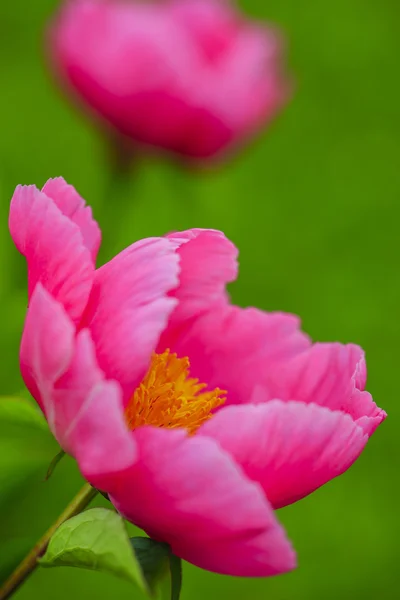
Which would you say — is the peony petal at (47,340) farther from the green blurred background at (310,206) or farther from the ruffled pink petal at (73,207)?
the green blurred background at (310,206)

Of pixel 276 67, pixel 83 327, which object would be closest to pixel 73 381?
pixel 83 327

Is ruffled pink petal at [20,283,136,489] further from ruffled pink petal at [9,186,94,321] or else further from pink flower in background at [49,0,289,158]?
pink flower in background at [49,0,289,158]

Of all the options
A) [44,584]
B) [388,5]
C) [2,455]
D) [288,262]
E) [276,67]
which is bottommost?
[44,584]

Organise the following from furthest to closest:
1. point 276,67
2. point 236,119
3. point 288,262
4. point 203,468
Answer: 1. point 288,262
2. point 276,67
3. point 236,119
4. point 203,468

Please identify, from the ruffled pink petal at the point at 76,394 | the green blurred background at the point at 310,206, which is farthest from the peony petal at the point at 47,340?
the green blurred background at the point at 310,206

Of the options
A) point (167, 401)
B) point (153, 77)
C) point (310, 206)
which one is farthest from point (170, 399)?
point (310, 206)

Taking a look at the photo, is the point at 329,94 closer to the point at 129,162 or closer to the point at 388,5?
the point at 388,5
